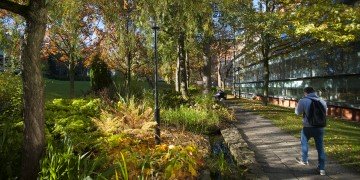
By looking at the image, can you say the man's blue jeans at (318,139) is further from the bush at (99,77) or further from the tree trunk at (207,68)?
the tree trunk at (207,68)

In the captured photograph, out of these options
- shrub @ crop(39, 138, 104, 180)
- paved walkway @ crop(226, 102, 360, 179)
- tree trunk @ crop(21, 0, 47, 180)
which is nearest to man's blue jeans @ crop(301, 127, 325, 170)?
paved walkway @ crop(226, 102, 360, 179)

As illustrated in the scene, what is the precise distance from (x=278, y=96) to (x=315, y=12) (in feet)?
68.8

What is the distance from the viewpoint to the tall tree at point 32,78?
201 inches

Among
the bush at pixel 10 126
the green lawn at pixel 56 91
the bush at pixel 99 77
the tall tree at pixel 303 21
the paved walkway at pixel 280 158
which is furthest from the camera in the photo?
the green lawn at pixel 56 91

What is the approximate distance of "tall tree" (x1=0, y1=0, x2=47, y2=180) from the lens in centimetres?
509

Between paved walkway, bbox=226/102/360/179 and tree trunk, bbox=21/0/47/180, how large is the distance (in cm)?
396

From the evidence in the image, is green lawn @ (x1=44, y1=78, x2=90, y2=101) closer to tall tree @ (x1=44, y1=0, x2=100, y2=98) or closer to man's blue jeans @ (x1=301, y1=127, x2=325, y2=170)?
tall tree @ (x1=44, y1=0, x2=100, y2=98)

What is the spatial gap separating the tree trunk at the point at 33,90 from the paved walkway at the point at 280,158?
396 centimetres

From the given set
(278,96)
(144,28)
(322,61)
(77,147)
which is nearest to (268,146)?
(144,28)

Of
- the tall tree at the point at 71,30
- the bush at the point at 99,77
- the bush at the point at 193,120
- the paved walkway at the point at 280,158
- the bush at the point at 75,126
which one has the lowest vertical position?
the paved walkway at the point at 280,158

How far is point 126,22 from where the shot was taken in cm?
956

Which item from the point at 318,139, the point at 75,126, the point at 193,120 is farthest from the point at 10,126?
the point at 193,120

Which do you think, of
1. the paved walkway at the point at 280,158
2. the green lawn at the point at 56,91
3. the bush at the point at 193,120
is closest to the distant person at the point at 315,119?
the paved walkway at the point at 280,158

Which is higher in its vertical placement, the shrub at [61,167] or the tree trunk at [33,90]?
the tree trunk at [33,90]
